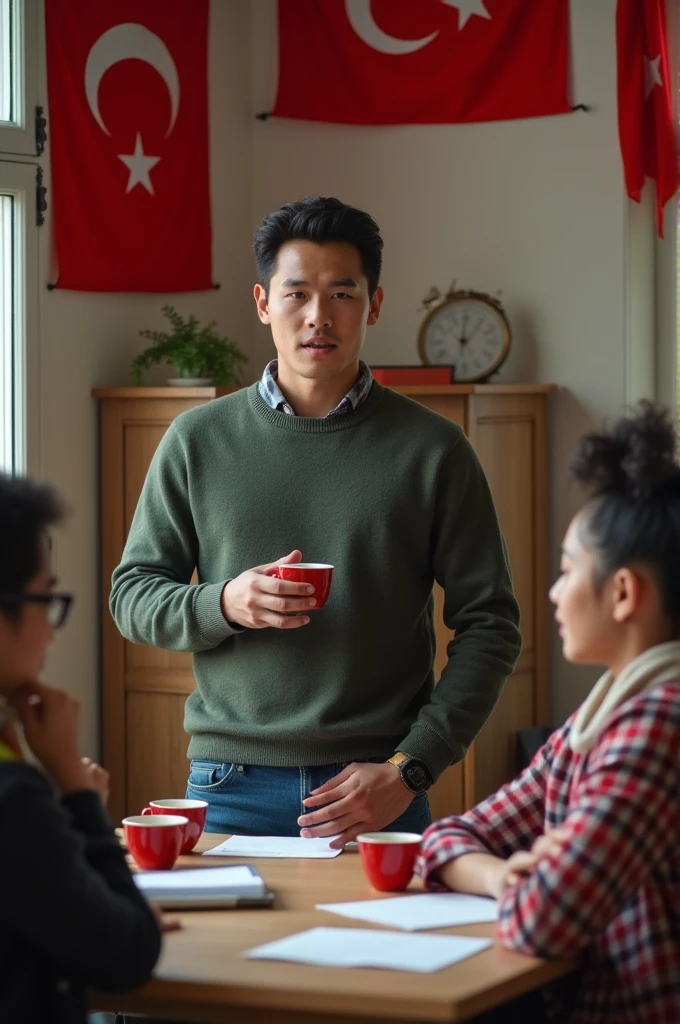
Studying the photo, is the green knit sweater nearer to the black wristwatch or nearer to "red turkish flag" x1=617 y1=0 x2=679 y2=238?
the black wristwatch

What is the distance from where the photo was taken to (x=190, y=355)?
462 cm

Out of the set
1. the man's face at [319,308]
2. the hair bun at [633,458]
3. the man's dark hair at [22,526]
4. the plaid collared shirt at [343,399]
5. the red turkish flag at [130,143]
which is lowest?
the man's dark hair at [22,526]

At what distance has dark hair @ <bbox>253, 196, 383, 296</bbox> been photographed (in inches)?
99.5

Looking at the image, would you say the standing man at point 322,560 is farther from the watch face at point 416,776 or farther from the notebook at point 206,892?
the notebook at point 206,892

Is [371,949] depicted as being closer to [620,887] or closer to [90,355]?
[620,887]

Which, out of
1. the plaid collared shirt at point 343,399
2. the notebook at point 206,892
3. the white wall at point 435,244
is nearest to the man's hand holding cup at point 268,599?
the plaid collared shirt at point 343,399

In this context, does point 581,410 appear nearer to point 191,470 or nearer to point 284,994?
point 191,470

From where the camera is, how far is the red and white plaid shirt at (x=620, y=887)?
61.9 inches

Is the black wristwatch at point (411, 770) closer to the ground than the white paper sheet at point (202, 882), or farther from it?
farther from it

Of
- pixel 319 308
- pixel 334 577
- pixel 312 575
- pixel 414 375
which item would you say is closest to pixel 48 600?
pixel 312 575

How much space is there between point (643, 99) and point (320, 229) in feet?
8.41

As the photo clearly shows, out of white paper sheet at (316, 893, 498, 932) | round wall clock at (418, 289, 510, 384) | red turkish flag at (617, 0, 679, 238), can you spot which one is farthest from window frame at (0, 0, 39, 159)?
white paper sheet at (316, 893, 498, 932)

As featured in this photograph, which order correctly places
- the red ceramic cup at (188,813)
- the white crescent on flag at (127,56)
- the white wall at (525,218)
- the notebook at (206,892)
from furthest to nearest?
1. the white wall at (525,218)
2. the white crescent on flag at (127,56)
3. the red ceramic cup at (188,813)
4. the notebook at (206,892)

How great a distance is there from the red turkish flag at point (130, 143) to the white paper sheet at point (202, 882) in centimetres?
285
